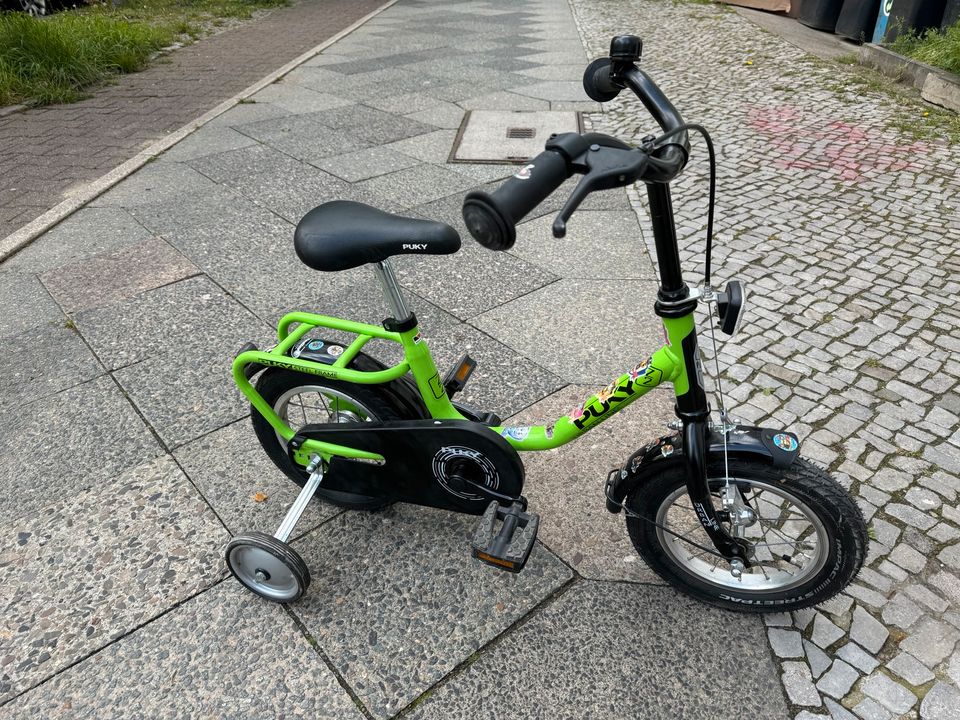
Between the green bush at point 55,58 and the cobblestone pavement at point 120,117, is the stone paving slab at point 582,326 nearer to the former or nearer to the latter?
the cobblestone pavement at point 120,117

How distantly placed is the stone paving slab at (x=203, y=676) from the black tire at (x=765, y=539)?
3.61ft

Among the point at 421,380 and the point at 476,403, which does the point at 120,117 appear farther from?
the point at 421,380

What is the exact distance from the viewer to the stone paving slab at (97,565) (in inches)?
86.2

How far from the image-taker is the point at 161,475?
110 inches

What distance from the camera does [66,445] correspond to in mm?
2955

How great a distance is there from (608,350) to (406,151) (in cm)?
356

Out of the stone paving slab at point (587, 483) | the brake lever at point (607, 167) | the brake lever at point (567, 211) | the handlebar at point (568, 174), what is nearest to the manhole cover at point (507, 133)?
the stone paving slab at point (587, 483)

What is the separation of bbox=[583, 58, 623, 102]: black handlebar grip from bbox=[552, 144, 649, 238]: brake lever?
0.43m

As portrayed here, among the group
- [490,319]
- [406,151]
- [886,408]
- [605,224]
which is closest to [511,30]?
[406,151]

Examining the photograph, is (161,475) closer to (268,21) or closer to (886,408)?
(886,408)

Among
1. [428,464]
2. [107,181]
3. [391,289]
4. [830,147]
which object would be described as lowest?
[107,181]

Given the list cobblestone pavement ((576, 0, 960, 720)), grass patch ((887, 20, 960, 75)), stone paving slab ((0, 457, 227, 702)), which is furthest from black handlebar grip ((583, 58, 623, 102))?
grass patch ((887, 20, 960, 75))

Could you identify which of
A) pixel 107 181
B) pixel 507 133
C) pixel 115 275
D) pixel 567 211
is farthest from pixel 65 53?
pixel 567 211

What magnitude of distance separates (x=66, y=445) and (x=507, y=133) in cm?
485
